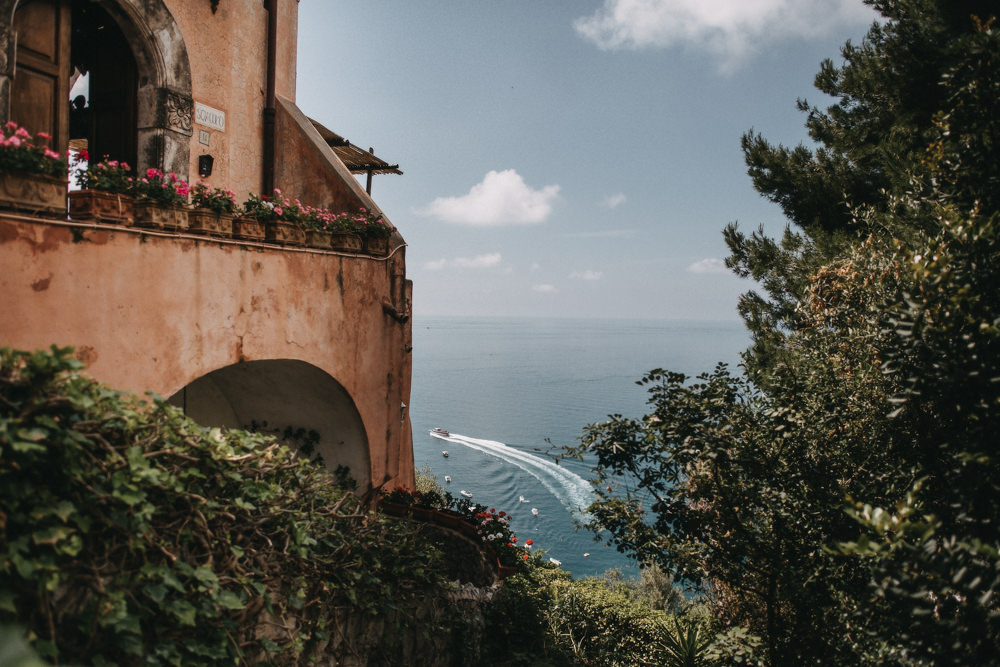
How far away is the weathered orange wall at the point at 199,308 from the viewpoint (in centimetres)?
479

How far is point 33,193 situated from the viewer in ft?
15.3

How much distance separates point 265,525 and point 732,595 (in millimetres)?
9913

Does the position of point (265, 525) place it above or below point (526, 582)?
above

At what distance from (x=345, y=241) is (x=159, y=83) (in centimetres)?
298

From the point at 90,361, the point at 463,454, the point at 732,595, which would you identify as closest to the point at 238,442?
the point at 90,361

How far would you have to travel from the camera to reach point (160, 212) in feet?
18.5

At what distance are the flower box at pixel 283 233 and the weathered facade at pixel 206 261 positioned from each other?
12 cm

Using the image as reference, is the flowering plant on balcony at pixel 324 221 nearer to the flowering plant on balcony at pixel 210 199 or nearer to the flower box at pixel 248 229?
the flower box at pixel 248 229

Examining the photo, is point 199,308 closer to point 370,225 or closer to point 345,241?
point 345,241

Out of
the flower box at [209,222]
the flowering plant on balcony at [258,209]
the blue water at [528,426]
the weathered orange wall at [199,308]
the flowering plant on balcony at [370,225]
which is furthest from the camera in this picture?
the blue water at [528,426]

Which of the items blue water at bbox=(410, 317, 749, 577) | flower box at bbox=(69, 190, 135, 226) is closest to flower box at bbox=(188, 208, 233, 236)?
flower box at bbox=(69, 190, 135, 226)

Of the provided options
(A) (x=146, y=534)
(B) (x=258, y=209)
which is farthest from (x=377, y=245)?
(A) (x=146, y=534)

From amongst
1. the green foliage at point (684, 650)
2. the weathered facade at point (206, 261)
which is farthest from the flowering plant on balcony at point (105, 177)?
the green foliage at point (684, 650)

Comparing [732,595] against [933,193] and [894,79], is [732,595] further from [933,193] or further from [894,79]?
[894,79]
